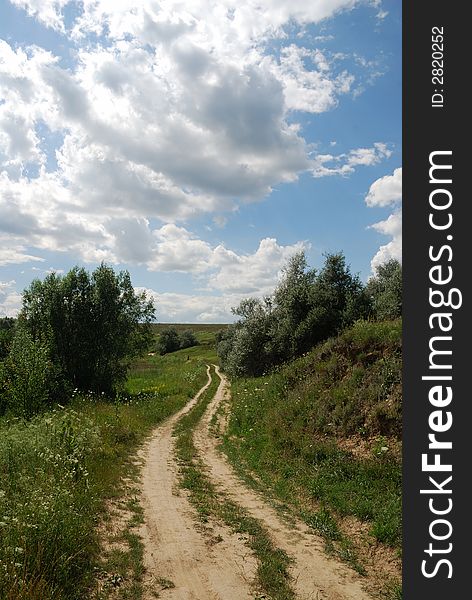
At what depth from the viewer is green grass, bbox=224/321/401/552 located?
33.3 feet

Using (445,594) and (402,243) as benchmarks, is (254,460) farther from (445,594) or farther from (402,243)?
(402,243)

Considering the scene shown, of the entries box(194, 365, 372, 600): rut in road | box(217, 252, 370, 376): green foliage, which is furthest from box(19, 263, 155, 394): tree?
box(194, 365, 372, 600): rut in road

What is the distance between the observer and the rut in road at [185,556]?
6.59 m

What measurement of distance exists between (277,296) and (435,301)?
95.2ft

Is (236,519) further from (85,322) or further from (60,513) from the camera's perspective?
(85,322)

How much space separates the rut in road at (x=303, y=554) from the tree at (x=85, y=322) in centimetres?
2941

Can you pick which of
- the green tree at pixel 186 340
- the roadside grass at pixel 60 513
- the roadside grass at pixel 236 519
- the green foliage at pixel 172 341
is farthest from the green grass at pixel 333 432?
the green tree at pixel 186 340

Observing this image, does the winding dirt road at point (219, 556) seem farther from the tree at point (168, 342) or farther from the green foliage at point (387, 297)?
the tree at point (168, 342)

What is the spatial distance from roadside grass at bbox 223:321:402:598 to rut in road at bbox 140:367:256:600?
2.13 meters

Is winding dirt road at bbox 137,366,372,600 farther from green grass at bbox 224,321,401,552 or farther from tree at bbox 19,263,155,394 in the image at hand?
tree at bbox 19,263,155,394

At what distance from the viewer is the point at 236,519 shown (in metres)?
9.52

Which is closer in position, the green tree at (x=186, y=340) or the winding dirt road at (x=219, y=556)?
the winding dirt road at (x=219, y=556)

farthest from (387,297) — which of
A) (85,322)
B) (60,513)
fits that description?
(85,322)

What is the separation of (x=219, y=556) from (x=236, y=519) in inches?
70.7
